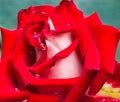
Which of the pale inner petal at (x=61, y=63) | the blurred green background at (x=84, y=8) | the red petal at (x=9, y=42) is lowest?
the blurred green background at (x=84, y=8)

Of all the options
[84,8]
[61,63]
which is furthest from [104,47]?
[84,8]

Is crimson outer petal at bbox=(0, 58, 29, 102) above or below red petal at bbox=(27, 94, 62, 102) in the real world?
above

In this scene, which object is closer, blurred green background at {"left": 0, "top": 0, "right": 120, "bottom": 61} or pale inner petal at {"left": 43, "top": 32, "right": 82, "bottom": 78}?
pale inner petal at {"left": 43, "top": 32, "right": 82, "bottom": 78}

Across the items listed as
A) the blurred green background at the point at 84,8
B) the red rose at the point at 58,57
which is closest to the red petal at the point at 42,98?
the red rose at the point at 58,57

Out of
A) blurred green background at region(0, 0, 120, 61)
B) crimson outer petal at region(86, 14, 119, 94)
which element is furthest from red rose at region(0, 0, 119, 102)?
blurred green background at region(0, 0, 120, 61)

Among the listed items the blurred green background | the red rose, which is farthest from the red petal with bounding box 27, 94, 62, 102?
the blurred green background

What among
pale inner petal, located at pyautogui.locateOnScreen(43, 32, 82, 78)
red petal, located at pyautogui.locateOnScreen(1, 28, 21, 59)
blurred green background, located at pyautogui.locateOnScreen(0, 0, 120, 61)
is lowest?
blurred green background, located at pyautogui.locateOnScreen(0, 0, 120, 61)

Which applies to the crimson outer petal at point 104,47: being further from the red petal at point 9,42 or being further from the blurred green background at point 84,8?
the blurred green background at point 84,8

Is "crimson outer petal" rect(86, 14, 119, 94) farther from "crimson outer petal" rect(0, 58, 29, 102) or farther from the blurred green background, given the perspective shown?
the blurred green background
